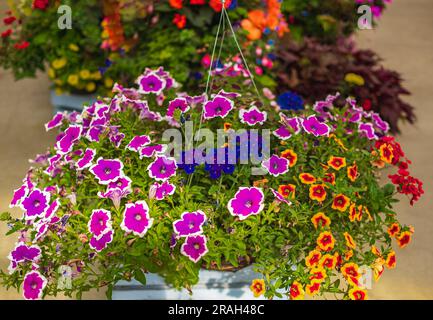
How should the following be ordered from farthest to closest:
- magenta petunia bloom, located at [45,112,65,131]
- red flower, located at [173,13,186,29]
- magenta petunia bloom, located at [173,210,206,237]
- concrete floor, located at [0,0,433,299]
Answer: red flower, located at [173,13,186,29] → concrete floor, located at [0,0,433,299] → magenta petunia bloom, located at [45,112,65,131] → magenta petunia bloom, located at [173,210,206,237]

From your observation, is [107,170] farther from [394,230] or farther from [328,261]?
[394,230]

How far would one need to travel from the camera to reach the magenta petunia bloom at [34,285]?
69.7 inches

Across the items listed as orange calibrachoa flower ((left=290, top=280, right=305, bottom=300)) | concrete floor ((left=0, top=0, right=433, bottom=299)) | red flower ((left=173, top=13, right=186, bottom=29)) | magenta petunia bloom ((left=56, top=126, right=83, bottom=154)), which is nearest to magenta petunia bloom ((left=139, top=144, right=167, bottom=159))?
magenta petunia bloom ((left=56, top=126, right=83, bottom=154))

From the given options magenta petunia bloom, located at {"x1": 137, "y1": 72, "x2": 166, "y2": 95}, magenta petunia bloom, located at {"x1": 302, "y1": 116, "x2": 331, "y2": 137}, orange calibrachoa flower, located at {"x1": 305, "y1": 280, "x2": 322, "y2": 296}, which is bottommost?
orange calibrachoa flower, located at {"x1": 305, "y1": 280, "x2": 322, "y2": 296}

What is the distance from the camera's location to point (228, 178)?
1992 millimetres

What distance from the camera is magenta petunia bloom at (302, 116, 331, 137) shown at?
2033 millimetres

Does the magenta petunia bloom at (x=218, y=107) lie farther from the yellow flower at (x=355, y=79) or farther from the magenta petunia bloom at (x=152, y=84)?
the yellow flower at (x=355, y=79)

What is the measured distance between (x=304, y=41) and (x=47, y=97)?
198cm

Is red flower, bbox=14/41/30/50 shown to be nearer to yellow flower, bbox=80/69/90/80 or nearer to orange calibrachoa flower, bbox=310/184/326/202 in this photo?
yellow flower, bbox=80/69/90/80

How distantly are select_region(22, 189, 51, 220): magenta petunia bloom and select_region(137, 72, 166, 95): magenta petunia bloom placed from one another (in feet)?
2.03

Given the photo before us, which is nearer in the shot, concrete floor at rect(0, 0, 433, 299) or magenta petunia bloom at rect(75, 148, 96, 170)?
magenta petunia bloom at rect(75, 148, 96, 170)

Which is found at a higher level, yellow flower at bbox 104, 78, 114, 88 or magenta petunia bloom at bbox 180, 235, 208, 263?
yellow flower at bbox 104, 78, 114, 88

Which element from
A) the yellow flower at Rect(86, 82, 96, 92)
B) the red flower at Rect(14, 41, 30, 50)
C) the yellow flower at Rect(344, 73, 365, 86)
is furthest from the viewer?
the yellow flower at Rect(86, 82, 96, 92)

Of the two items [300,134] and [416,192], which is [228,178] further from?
[416,192]
